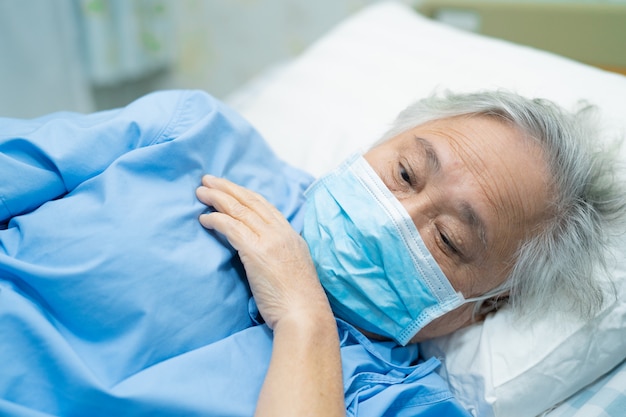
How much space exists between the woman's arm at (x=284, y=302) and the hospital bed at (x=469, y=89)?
320mm

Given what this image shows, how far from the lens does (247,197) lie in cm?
101

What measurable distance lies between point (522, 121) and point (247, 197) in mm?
534

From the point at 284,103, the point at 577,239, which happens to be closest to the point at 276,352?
the point at 577,239

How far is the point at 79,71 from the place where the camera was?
2.30m

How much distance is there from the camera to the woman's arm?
2.64ft

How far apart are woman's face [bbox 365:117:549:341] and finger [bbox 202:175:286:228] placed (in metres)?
0.22

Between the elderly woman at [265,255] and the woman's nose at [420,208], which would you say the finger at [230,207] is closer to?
the elderly woman at [265,255]

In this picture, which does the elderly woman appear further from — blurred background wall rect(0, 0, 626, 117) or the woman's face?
blurred background wall rect(0, 0, 626, 117)

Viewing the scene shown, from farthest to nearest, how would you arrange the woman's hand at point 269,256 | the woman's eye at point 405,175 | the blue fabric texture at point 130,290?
the woman's eye at point 405,175, the woman's hand at point 269,256, the blue fabric texture at point 130,290

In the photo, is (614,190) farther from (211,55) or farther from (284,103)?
(211,55)

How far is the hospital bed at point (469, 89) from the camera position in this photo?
0.99 metres

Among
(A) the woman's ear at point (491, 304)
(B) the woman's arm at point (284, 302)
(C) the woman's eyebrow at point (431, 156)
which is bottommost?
(A) the woman's ear at point (491, 304)

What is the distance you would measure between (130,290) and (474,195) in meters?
0.60

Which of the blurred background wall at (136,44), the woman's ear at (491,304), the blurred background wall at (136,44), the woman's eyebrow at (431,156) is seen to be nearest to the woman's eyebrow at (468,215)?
the woman's eyebrow at (431,156)
